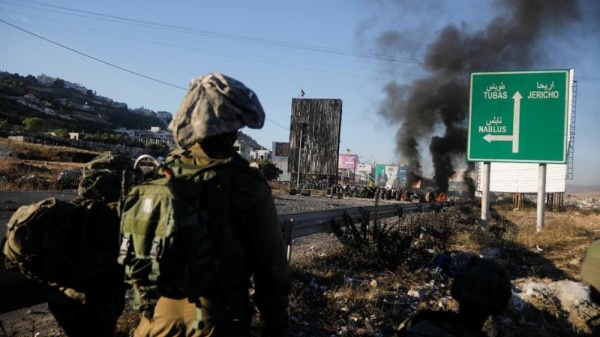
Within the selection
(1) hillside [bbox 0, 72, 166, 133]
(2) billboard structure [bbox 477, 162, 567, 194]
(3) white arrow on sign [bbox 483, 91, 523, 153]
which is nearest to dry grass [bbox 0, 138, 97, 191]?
(3) white arrow on sign [bbox 483, 91, 523, 153]

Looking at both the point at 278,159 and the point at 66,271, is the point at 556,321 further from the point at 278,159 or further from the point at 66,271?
the point at 278,159

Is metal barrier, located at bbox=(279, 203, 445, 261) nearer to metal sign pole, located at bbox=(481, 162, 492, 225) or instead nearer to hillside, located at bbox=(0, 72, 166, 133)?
metal sign pole, located at bbox=(481, 162, 492, 225)

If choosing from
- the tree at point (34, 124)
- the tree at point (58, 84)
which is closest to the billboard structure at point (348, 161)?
the tree at point (34, 124)

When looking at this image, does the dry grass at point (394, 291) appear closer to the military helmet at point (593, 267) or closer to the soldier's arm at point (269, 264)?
the military helmet at point (593, 267)

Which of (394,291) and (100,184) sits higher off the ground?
(100,184)

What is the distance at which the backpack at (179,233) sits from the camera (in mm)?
1508

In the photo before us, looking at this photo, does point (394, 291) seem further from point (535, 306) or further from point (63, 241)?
point (63, 241)

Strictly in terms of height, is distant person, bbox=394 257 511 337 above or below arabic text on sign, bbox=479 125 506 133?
below

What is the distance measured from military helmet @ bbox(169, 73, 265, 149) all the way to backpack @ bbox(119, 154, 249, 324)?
0.18m

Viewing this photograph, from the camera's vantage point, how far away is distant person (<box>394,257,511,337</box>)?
1.77 metres

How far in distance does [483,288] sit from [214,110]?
1.38 metres

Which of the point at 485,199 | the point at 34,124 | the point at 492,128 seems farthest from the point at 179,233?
the point at 34,124

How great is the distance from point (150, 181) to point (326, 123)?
42142mm

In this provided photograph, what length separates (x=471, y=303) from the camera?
1.91 meters
